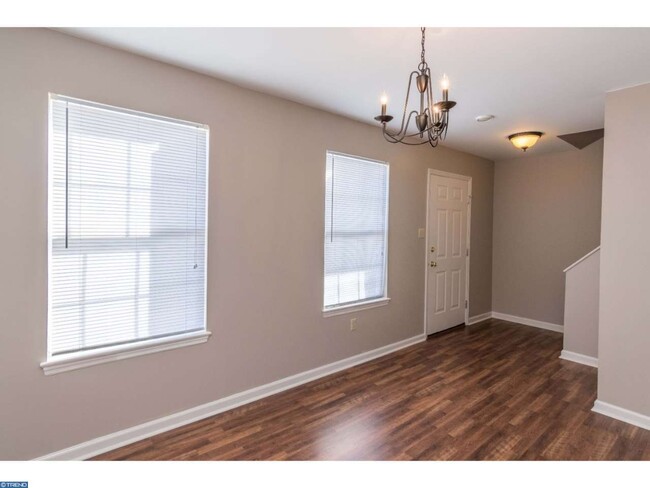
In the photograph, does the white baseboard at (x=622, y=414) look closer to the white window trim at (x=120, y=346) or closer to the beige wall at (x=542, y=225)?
the beige wall at (x=542, y=225)

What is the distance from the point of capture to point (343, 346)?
11.0 feet

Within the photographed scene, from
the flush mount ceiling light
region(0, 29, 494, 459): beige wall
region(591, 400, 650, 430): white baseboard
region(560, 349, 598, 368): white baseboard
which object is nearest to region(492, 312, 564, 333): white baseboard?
region(560, 349, 598, 368): white baseboard

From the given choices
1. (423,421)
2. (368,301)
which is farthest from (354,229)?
(423,421)

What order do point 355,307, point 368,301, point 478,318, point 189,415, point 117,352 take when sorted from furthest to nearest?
point 478,318
point 368,301
point 355,307
point 189,415
point 117,352

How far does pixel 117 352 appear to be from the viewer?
6.83ft

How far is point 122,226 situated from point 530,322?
5.33 meters

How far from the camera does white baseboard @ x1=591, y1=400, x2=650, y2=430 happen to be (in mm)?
2379

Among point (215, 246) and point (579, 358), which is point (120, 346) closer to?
point (215, 246)

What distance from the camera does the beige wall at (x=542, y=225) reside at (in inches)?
174

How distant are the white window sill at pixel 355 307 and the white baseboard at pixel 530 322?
2.64 metres

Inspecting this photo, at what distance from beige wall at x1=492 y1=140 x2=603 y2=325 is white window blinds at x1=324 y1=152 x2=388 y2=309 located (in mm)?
2592

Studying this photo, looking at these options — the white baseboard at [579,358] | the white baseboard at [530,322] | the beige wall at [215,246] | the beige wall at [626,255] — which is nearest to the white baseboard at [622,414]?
the beige wall at [626,255]
